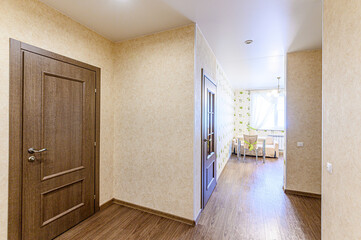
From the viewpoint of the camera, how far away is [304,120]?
9.71ft

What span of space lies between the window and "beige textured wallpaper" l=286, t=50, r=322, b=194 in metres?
3.89

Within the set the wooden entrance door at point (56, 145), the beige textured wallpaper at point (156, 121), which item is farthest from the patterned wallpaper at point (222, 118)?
the wooden entrance door at point (56, 145)

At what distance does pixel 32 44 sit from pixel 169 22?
5.17 feet

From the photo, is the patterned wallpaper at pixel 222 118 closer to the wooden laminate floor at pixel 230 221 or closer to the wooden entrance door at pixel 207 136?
the wooden entrance door at pixel 207 136

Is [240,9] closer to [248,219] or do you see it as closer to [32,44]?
[32,44]

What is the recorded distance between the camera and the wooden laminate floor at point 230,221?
191 cm

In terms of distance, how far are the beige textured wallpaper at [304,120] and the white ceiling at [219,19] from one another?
0.33 meters

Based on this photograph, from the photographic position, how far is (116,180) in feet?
8.67

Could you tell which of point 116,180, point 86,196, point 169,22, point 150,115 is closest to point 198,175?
point 150,115

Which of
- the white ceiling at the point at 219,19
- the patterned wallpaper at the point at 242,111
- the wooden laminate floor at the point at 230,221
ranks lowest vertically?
the wooden laminate floor at the point at 230,221

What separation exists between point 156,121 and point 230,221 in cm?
174

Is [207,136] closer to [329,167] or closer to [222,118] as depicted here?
[329,167]

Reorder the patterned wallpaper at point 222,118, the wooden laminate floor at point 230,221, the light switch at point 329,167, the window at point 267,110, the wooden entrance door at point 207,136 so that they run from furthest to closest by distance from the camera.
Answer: the window at point 267,110 → the patterned wallpaper at point 222,118 → the wooden entrance door at point 207,136 → the wooden laminate floor at point 230,221 → the light switch at point 329,167

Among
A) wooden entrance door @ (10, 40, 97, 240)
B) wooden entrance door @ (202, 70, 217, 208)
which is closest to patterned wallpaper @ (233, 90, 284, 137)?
wooden entrance door @ (202, 70, 217, 208)
